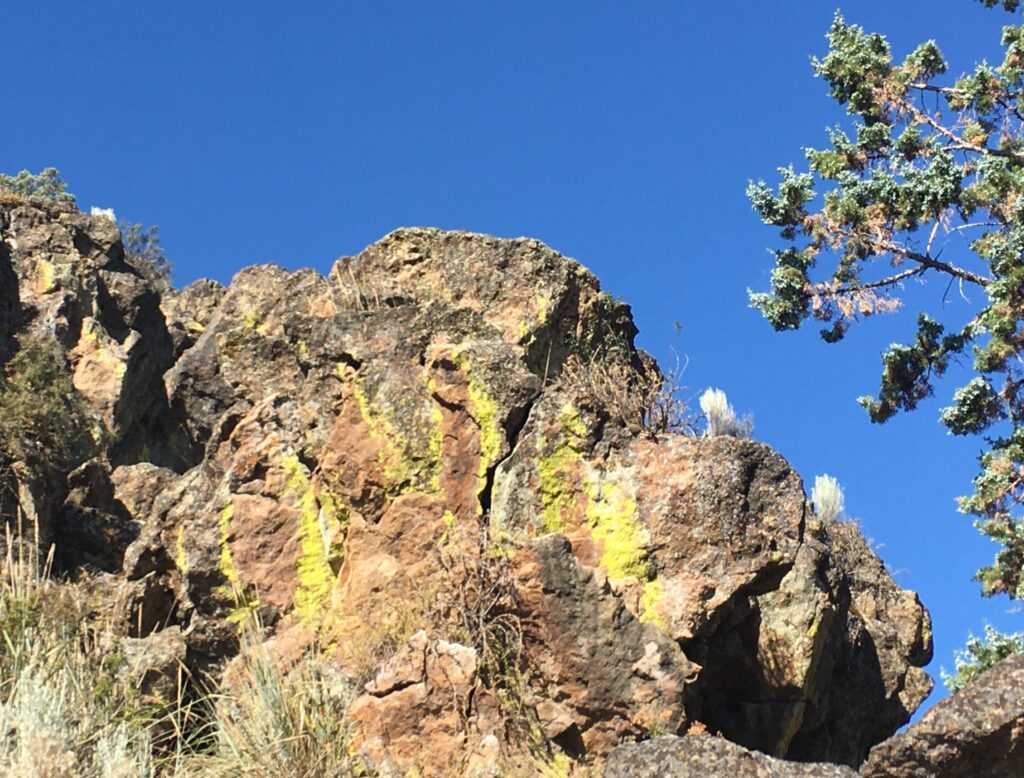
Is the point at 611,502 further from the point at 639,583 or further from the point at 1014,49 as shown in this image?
the point at 1014,49

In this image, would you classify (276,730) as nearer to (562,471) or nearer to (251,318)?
(562,471)

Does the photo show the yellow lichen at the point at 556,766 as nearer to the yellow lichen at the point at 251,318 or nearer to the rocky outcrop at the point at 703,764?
the rocky outcrop at the point at 703,764

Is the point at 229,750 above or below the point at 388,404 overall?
below

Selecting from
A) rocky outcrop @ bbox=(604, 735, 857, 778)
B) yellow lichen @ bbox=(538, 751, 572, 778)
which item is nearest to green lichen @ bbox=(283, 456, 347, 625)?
yellow lichen @ bbox=(538, 751, 572, 778)

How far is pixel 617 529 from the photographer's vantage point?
10.0 meters

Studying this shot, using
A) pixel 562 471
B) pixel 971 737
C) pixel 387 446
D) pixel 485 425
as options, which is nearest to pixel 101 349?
pixel 387 446

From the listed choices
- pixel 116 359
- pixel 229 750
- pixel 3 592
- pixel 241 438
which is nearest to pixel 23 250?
pixel 116 359

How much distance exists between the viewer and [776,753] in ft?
33.7

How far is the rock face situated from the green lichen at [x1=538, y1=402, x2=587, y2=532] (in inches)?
0.7

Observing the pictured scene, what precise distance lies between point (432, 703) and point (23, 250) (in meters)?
14.7

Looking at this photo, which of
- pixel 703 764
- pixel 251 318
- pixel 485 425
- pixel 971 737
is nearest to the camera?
pixel 971 737

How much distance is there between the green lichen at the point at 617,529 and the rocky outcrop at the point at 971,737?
2871 mm

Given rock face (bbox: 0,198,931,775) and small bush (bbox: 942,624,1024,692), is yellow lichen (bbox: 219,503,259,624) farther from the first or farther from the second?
small bush (bbox: 942,624,1024,692)

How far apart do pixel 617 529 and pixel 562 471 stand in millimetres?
635
